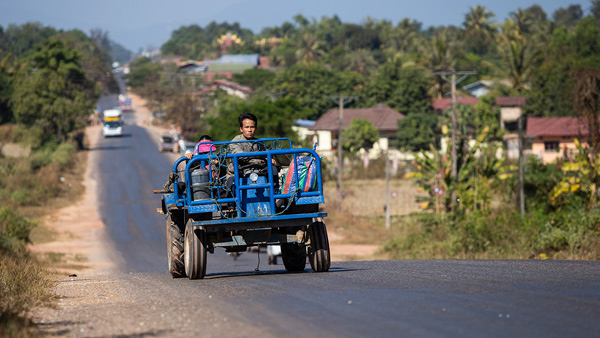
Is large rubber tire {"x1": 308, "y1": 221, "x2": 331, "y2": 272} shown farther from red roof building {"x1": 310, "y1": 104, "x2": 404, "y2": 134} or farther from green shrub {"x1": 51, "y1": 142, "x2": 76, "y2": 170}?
red roof building {"x1": 310, "y1": 104, "x2": 404, "y2": 134}

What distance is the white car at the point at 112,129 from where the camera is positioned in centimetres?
10177

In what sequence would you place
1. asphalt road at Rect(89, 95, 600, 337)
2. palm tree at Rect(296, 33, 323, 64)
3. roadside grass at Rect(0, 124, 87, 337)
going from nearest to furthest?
asphalt road at Rect(89, 95, 600, 337)
roadside grass at Rect(0, 124, 87, 337)
palm tree at Rect(296, 33, 323, 64)

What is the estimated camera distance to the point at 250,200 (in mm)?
12742

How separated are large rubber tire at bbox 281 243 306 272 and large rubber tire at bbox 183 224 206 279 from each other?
1.86 meters

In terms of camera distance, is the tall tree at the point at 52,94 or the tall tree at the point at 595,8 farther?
the tall tree at the point at 595,8

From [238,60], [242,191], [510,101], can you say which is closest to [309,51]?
[238,60]

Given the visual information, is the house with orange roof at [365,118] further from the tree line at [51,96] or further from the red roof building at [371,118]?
the tree line at [51,96]

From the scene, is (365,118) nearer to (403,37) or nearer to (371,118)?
(371,118)

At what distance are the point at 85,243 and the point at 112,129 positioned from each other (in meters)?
55.7

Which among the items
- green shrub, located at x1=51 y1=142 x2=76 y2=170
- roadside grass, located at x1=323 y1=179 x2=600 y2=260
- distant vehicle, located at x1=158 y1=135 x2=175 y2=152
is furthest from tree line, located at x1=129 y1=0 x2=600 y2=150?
roadside grass, located at x1=323 y1=179 x2=600 y2=260

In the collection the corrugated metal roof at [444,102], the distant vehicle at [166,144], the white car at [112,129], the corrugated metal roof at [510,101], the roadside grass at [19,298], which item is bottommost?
the roadside grass at [19,298]

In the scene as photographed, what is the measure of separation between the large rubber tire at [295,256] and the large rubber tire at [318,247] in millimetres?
1016

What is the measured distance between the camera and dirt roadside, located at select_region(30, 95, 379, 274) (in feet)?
130

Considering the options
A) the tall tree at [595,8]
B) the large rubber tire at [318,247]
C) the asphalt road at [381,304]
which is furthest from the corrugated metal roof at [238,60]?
the asphalt road at [381,304]
